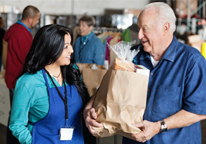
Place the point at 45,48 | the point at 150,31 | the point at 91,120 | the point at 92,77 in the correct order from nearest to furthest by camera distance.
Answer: the point at 91,120, the point at 150,31, the point at 45,48, the point at 92,77

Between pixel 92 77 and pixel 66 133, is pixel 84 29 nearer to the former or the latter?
pixel 92 77

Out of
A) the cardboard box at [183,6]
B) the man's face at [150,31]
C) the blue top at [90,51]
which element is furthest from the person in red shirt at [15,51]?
the cardboard box at [183,6]

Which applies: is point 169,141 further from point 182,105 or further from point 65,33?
point 65,33

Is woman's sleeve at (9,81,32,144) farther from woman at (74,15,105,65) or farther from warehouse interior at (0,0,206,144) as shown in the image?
warehouse interior at (0,0,206,144)

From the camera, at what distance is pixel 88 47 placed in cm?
378

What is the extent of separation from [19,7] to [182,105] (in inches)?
267

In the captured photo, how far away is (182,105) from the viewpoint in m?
1.40

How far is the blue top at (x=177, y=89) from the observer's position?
1.34 meters

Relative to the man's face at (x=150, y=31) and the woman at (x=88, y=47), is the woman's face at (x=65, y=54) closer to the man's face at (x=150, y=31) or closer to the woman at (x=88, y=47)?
the man's face at (x=150, y=31)

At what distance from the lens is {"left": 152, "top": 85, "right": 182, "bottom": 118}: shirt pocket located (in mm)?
1380

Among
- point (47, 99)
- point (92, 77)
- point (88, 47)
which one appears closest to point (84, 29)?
point (88, 47)

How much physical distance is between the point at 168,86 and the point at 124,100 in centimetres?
30

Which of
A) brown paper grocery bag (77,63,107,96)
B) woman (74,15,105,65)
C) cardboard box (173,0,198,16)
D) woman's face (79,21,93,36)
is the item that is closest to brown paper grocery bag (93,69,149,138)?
brown paper grocery bag (77,63,107,96)

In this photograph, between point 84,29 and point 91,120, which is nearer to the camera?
point 91,120
